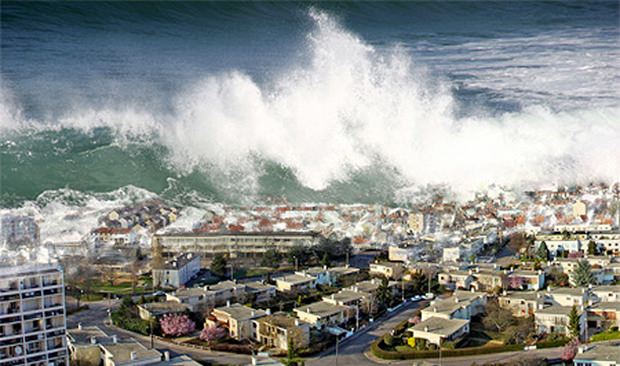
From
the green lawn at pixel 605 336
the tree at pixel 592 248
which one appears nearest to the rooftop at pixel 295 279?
the green lawn at pixel 605 336

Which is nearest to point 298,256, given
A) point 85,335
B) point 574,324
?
point 85,335

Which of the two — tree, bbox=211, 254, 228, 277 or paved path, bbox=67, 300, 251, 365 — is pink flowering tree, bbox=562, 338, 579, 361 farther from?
tree, bbox=211, 254, 228, 277

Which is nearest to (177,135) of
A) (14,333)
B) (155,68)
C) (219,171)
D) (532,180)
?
(219,171)

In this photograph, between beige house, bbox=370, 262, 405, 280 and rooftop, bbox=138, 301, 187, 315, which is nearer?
rooftop, bbox=138, 301, 187, 315

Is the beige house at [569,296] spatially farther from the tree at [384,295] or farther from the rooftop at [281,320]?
the rooftop at [281,320]

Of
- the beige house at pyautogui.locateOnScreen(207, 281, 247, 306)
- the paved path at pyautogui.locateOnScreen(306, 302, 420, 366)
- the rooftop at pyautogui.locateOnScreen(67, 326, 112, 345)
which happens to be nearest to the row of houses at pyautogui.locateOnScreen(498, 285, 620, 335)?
the paved path at pyautogui.locateOnScreen(306, 302, 420, 366)

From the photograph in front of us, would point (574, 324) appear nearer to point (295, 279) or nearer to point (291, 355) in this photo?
point (291, 355)
